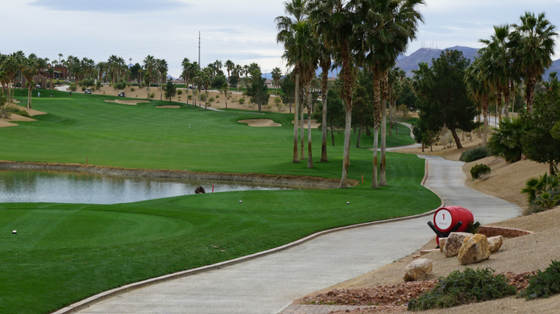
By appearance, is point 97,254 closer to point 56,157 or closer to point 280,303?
point 280,303

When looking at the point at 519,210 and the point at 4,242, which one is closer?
the point at 4,242

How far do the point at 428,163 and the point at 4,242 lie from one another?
187ft

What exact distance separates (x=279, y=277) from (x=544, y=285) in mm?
7785

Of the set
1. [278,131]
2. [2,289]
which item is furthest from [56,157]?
[2,289]

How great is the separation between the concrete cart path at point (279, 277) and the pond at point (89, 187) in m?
22.9

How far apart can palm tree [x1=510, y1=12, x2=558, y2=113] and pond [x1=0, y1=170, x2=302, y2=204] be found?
87.3ft

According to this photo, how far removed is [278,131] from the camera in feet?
366

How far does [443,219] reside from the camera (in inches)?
683

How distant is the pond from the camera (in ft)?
135

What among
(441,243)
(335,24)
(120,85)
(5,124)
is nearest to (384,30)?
(335,24)

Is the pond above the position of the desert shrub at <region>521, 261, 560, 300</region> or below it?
below

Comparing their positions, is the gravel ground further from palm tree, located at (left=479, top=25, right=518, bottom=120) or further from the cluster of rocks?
palm tree, located at (left=479, top=25, right=518, bottom=120)

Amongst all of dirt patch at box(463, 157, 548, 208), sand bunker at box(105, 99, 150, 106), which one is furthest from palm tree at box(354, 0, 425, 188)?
sand bunker at box(105, 99, 150, 106)

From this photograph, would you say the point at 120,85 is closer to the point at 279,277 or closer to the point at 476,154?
the point at 476,154
